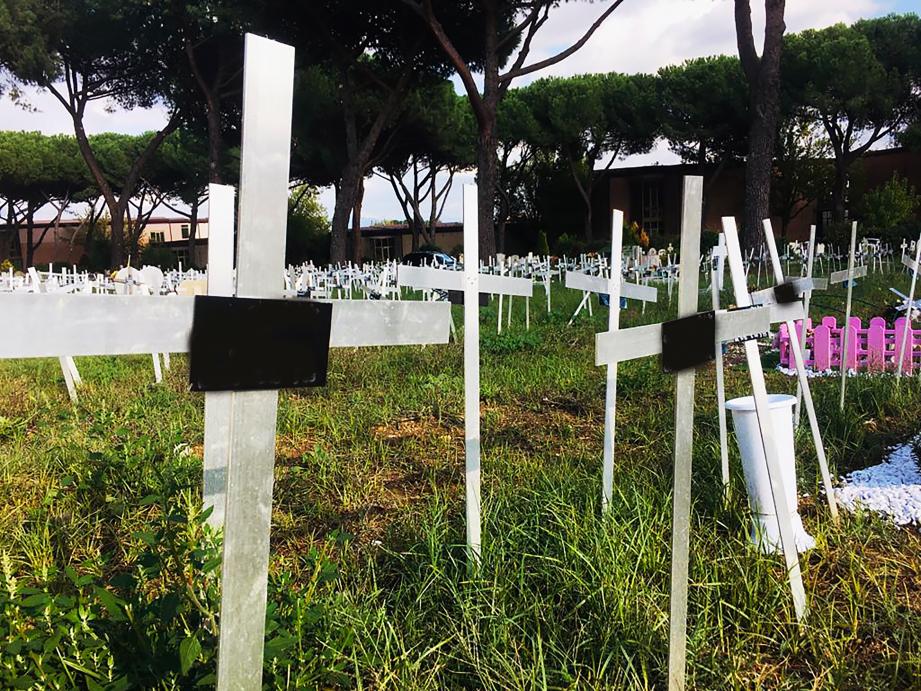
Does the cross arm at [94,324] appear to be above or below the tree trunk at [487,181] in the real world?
below

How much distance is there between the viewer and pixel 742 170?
34906 millimetres

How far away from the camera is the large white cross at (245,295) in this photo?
3.98 feet

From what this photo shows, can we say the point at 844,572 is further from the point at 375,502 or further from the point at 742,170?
the point at 742,170

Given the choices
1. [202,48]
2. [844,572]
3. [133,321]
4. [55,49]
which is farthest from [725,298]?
[55,49]

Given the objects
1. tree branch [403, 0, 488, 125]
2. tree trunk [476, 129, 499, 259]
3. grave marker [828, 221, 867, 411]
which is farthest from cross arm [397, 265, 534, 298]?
tree branch [403, 0, 488, 125]

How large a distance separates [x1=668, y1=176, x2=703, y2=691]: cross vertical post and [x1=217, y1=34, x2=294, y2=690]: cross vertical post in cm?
105

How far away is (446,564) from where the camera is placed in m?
2.47

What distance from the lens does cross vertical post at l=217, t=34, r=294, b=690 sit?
1312 mm

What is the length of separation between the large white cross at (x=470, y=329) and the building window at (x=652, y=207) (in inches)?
1467

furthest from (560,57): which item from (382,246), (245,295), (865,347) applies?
(382,246)

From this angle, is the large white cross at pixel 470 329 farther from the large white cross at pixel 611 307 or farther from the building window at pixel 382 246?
the building window at pixel 382 246

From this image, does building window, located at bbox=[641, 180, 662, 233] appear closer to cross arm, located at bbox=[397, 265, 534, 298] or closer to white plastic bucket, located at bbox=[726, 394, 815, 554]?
white plastic bucket, located at bbox=[726, 394, 815, 554]


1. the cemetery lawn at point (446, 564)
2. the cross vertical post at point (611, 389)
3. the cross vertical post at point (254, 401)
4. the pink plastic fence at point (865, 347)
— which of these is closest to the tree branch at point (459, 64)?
the pink plastic fence at point (865, 347)

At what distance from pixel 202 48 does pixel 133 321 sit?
884 inches
